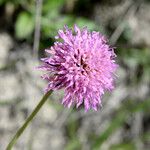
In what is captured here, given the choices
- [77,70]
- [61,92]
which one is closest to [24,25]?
[61,92]

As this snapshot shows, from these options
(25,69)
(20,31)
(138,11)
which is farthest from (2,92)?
(138,11)

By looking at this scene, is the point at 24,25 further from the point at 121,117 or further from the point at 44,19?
the point at 121,117

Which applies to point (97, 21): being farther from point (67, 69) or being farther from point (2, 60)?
point (67, 69)

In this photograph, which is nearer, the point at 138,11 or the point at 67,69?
the point at 67,69

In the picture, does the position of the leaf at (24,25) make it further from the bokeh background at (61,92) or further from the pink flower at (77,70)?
the pink flower at (77,70)

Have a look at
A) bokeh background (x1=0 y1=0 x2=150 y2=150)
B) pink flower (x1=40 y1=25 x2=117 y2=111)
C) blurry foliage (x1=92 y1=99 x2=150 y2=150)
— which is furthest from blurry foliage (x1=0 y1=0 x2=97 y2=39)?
pink flower (x1=40 y1=25 x2=117 y2=111)

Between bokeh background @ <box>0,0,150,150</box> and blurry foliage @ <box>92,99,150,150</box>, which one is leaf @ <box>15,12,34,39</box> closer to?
bokeh background @ <box>0,0,150,150</box>
